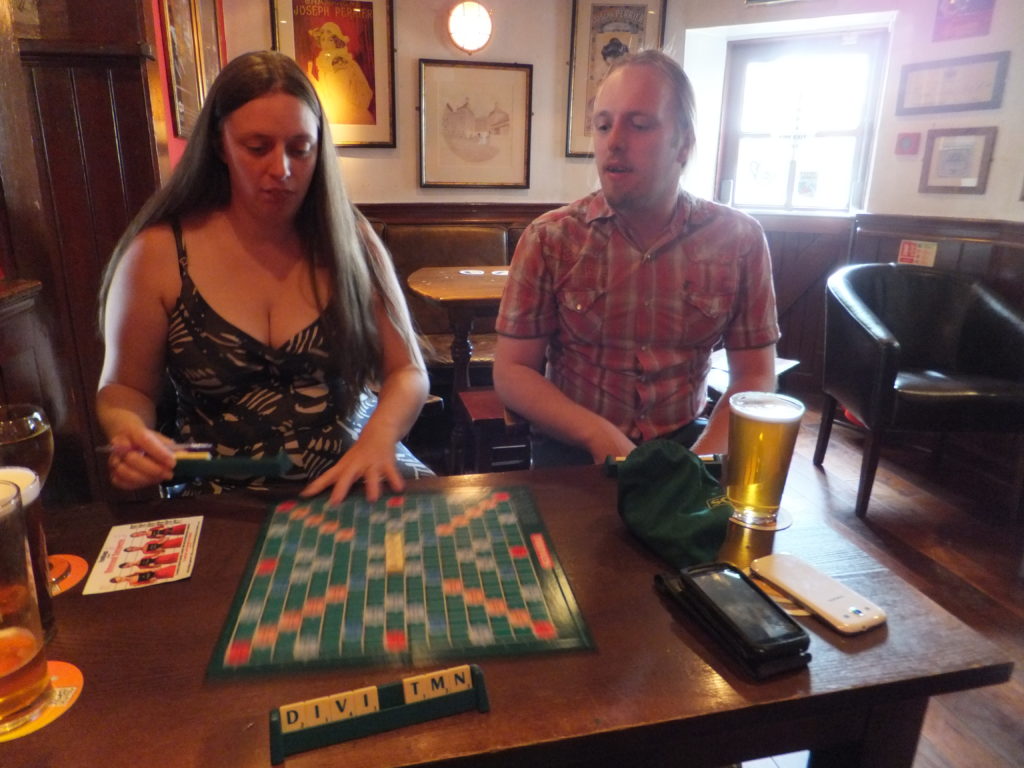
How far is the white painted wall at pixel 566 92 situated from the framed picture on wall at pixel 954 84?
34 mm

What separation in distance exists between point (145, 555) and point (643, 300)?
3.56 feet

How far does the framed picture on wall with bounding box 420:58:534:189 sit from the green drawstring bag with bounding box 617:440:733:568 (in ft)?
Answer: 12.4

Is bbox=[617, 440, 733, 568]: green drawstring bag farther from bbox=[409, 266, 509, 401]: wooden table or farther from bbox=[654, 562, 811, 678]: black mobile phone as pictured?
bbox=[409, 266, 509, 401]: wooden table

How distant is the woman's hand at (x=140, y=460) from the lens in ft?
3.07

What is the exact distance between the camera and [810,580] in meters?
0.78

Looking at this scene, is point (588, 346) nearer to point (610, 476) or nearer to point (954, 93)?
point (610, 476)

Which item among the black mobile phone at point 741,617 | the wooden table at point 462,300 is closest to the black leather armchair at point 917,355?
the wooden table at point 462,300

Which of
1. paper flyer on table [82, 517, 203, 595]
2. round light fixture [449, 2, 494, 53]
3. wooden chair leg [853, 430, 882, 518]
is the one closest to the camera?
paper flyer on table [82, 517, 203, 595]

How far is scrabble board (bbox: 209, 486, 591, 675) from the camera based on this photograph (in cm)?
67

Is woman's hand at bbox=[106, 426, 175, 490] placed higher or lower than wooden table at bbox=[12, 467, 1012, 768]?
higher

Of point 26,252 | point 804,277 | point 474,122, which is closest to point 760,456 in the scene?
point 26,252

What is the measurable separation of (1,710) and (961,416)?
290 cm

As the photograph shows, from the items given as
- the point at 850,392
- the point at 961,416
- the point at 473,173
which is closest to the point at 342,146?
the point at 473,173

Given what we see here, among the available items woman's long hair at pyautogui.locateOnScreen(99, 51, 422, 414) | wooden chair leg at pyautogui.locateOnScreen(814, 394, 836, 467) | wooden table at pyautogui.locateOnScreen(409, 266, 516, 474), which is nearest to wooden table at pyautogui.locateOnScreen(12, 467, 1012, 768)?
woman's long hair at pyautogui.locateOnScreen(99, 51, 422, 414)
